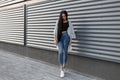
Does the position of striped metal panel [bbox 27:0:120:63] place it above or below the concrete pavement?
above

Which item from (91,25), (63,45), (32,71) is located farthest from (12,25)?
(91,25)

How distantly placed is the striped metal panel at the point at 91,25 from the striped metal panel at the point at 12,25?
2097mm

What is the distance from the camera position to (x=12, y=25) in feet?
40.0

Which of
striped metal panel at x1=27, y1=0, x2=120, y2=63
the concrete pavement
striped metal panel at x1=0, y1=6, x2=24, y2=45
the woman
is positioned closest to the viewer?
striped metal panel at x1=27, y1=0, x2=120, y2=63

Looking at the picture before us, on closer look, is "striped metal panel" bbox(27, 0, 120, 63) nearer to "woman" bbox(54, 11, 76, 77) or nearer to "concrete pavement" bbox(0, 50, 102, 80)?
"woman" bbox(54, 11, 76, 77)

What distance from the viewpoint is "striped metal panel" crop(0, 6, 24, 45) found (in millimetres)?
11336

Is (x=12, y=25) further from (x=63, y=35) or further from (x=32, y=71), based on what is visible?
(x=63, y=35)

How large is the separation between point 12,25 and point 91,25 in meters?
6.03

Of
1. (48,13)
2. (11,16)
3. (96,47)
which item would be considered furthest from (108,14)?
(11,16)

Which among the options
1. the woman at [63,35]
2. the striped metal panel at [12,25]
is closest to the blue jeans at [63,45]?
the woman at [63,35]

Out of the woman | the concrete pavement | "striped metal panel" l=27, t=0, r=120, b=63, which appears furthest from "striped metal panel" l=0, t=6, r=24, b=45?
the woman

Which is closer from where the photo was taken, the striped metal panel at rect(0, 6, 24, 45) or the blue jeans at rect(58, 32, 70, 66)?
the blue jeans at rect(58, 32, 70, 66)

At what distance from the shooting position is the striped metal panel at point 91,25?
6.22 metres

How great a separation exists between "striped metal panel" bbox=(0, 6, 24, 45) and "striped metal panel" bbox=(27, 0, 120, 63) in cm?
210
